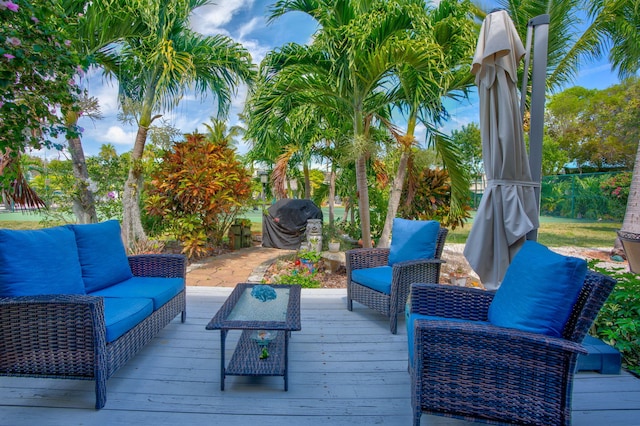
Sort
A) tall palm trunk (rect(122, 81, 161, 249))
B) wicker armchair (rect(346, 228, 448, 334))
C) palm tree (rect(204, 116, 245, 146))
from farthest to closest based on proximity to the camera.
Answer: palm tree (rect(204, 116, 245, 146)) → tall palm trunk (rect(122, 81, 161, 249)) → wicker armchair (rect(346, 228, 448, 334))

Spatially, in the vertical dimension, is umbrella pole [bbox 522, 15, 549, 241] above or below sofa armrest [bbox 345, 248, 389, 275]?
above

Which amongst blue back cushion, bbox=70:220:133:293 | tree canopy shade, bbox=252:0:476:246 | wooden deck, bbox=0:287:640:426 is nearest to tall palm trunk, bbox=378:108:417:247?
tree canopy shade, bbox=252:0:476:246

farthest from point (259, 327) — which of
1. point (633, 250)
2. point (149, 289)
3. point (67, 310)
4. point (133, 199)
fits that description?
point (133, 199)

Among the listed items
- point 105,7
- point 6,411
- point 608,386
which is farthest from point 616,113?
point 6,411

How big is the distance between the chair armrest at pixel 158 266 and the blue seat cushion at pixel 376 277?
5.24ft

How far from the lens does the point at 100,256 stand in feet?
8.16

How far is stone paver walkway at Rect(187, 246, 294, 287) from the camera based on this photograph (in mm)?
5152

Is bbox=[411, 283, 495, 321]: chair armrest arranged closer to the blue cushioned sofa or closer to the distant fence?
the blue cushioned sofa

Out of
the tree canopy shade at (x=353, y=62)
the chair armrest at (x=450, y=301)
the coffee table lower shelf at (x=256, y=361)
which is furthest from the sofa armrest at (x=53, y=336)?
the tree canopy shade at (x=353, y=62)

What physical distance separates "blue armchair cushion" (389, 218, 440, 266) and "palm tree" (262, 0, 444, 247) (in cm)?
174

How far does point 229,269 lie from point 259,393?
432cm

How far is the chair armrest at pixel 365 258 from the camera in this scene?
330 centimetres

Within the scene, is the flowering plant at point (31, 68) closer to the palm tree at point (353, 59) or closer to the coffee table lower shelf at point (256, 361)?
the coffee table lower shelf at point (256, 361)

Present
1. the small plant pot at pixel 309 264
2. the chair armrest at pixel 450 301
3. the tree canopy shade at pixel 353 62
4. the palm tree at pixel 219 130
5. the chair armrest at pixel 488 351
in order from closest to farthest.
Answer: the chair armrest at pixel 488 351 → the chair armrest at pixel 450 301 → the tree canopy shade at pixel 353 62 → the small plant pot at pixel 309 264 → the palm tree at pixel 219 130
